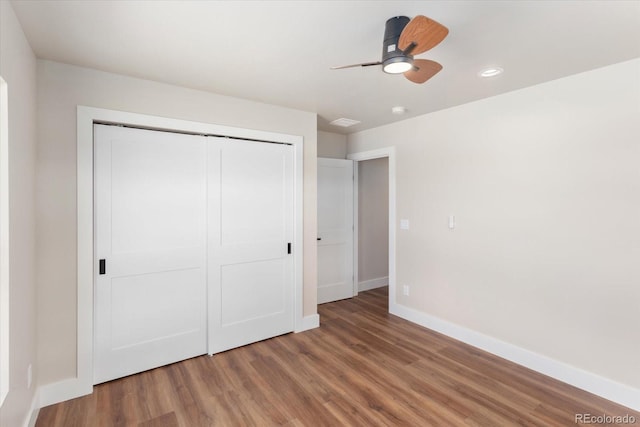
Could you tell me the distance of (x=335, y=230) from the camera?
4652 millimetres

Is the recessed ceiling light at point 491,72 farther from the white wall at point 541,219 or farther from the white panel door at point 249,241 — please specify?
the white panel door at point 249,241

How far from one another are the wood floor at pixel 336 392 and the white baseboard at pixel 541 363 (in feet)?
0.24

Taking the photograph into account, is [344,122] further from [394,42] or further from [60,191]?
[60,191]

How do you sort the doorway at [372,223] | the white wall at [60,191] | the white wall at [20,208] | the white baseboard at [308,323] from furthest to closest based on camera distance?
the doorway at [372,223] → the white baseboard at [308,323] → the white wall at [60,191] → the white wall at [20,208]

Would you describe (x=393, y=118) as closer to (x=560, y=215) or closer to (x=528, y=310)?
(x=560, y=215)

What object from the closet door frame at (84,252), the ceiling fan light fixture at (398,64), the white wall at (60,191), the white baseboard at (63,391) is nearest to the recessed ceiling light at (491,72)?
the ceiling fan light fixture at (398,64)

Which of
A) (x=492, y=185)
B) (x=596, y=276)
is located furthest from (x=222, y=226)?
(x=596, y=276)

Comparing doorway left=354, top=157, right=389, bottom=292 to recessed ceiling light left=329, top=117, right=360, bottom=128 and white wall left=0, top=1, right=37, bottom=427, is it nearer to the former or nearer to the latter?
recessed ceiling light left=329, top=117, right=360, bottom=128

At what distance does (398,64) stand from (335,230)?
3114mm

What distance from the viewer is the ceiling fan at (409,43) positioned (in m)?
1.48

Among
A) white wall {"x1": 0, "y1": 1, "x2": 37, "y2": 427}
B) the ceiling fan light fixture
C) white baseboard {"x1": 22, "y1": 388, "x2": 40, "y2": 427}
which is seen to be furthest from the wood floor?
the ceiling fan light fixture

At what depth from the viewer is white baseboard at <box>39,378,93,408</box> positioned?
89.3 inches

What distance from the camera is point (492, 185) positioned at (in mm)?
3084

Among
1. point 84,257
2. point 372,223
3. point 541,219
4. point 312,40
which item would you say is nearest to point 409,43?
point 312,40
